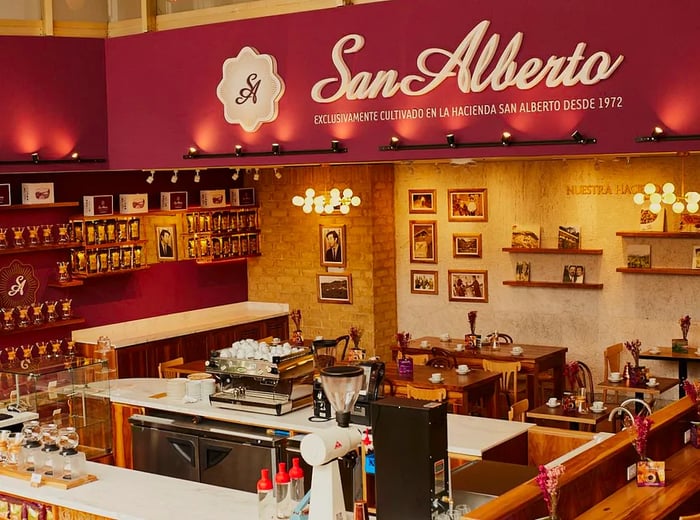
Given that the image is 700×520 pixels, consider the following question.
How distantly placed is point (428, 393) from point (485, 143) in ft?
7.62

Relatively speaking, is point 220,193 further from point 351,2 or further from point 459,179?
point 351,2

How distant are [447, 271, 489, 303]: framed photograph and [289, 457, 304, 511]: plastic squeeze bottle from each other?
8477 mm

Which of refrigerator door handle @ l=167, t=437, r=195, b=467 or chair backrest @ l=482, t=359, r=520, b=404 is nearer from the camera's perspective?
refrigerator door handle @ l=167, t=437, r=195, b=467

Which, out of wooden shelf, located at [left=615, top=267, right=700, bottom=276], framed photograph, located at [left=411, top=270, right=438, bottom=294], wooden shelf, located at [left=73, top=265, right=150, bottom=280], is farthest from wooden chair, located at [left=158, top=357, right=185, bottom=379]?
wooden shelf, located at [left=615, top=267, right=700, bottom=276]

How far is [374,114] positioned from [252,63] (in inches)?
58.0

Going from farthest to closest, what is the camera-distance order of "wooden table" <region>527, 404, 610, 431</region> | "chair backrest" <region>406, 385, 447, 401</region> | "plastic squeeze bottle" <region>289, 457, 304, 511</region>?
"chair backrest" <region>406, 385, 447, 401</region>
"wooden table" <region>527, 404, 610, 431</region>
"plastic squeeze bottle" <region>289, 457, 304, 511</region>

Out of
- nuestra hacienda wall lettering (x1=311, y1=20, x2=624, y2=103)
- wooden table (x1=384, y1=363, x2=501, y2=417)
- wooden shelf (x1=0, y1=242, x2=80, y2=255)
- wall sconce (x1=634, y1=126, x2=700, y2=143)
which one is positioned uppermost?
nuestra hacienda wall lettering (x1=311, y1=20, x2=624, y2=103)

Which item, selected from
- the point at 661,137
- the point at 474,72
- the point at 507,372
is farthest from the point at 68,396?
the point at 507,372

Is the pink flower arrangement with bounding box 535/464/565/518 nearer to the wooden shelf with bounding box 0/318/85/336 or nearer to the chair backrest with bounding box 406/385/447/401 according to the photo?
the chair backrest with bounding box 406/385/447/401

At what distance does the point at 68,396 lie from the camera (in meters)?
7.59

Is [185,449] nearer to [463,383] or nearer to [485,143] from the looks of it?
[463,383]

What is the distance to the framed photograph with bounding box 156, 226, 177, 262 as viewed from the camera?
1312 cm

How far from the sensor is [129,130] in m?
11.0

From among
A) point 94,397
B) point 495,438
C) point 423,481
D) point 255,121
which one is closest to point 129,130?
point 255,121
